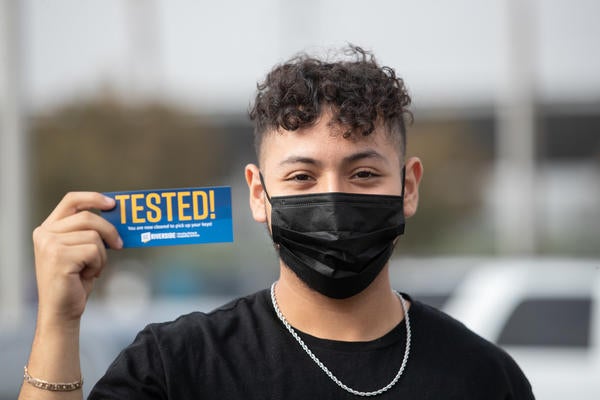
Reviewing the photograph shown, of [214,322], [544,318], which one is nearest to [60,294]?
[214,322]

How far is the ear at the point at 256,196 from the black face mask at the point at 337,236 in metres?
0.10

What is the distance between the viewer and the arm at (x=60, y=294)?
2023 millimetres

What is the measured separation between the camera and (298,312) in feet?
7.81

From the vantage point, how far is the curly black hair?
2322mm

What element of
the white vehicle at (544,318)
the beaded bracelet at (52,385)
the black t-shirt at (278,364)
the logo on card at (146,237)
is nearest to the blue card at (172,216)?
the logo on card at (146,237)

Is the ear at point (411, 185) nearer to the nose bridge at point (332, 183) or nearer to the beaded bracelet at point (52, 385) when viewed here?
the nose bridge at point (332, 183)

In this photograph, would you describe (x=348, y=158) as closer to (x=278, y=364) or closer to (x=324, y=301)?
(x=324, y=301)

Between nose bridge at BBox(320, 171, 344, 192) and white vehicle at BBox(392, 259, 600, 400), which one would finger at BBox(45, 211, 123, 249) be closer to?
nose bridge at BBox(320, 171, 344, 192)

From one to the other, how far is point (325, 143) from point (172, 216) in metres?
0.43

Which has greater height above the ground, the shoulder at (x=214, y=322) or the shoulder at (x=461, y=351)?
the shoulder at (x=214, y=322)

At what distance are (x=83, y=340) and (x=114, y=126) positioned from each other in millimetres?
12186

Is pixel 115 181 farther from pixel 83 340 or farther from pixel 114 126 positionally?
pixel 83 340

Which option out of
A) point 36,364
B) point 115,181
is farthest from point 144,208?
point 115,181

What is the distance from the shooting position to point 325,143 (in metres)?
2.31
